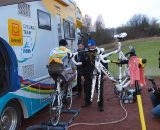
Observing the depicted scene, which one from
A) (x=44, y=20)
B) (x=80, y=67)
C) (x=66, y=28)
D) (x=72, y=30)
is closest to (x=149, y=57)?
(x=72, y=30)

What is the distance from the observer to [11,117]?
6715mm

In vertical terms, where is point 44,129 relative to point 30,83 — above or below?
below

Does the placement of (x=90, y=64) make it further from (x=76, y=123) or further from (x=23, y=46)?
(x=23, y=46)

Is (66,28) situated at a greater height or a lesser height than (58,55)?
greater

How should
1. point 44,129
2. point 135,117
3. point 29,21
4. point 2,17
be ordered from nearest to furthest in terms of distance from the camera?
1. point 2,17
2. point 44,129
3. point 29,21
4. point 135,117

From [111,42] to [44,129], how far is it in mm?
42835

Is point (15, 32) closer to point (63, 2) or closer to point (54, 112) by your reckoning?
point (54, 112)

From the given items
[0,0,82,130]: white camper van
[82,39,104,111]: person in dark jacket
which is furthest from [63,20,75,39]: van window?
[82,39,104,111]: person in dark jacket

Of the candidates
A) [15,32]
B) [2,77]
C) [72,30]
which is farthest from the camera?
[72,30]

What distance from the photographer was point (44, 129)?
7.00 m

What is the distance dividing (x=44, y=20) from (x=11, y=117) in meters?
2.69

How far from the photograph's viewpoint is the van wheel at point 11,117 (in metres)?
6.44

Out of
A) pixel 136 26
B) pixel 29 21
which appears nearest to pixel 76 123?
pixel 29 21

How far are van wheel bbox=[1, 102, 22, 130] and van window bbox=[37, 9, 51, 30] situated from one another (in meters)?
2.17
